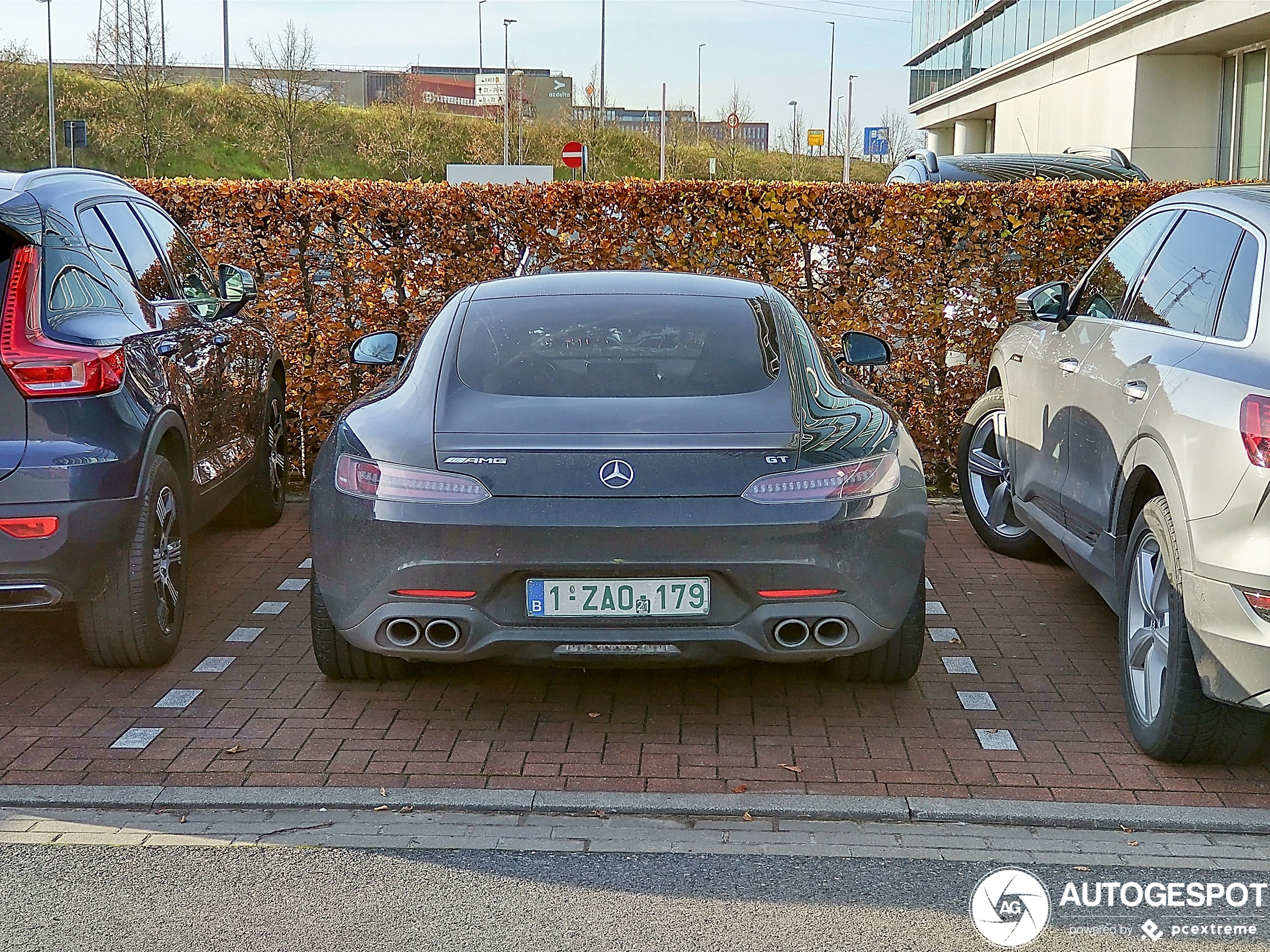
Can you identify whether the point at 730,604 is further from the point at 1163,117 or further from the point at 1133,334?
the point at 1163,117

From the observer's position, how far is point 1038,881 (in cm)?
361

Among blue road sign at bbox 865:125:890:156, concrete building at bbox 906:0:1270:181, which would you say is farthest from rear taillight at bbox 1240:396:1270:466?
blue road sign at bbox 865:125:890:156

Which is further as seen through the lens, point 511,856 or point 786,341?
point 786,341

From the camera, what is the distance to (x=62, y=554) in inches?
184

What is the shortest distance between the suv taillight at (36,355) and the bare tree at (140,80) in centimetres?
4221

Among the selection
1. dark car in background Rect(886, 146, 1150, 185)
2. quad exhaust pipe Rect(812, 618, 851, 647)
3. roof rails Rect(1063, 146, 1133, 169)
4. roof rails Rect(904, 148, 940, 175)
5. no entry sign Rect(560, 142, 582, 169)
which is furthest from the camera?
no entry sign Rect(560, 142, 582, 169)

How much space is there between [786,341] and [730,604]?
111 cm

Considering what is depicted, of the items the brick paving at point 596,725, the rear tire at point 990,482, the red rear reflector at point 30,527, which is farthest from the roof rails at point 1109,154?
the red rear reflector at point 30,527

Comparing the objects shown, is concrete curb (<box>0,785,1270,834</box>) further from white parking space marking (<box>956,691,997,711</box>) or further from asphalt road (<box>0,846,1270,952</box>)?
white parking space marking (<box>956,691,997,711</box>)

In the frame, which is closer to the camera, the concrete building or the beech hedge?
the beech hedge

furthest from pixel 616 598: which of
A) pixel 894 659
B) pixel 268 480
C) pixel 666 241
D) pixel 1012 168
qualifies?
pixel 1012 168

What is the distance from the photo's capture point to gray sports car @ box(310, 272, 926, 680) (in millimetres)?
4203

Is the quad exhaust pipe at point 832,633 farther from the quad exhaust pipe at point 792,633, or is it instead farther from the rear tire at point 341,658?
the rear tire at point 341,658

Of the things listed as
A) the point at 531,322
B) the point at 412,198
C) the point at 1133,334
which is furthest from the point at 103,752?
the point at 412,198
